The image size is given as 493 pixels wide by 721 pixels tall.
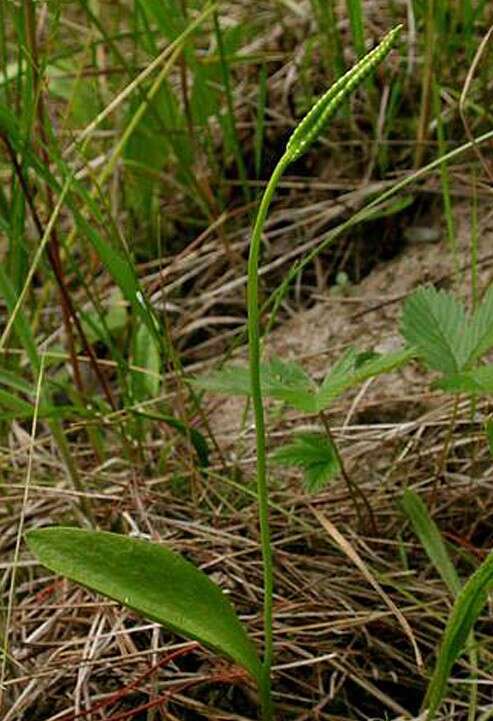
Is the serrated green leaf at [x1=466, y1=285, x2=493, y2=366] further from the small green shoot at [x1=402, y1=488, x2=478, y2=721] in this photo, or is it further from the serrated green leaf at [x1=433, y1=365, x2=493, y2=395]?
the small green shoot at [x1=402, y1=488, x2=478, y2=721]

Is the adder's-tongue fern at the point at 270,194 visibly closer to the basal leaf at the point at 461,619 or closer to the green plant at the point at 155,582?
the green plant at the point at 155,582

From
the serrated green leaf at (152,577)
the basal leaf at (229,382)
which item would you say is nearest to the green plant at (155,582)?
the serrated green leaf at (152,577)

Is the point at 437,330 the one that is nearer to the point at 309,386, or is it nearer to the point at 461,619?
the point at 309,386

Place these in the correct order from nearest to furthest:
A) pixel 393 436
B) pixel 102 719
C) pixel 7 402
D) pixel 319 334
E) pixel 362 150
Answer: pixel 102 719, pixel 7 402, pixel 393 436, pixel 319 334, pixel 362 150

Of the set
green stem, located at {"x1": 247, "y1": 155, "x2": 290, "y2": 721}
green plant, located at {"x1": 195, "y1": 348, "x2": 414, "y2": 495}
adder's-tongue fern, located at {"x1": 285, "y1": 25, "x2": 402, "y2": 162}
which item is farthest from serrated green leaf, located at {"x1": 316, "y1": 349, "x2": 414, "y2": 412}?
adder's-tongue fern, located at {"x1": 285, "y1": 25, "x2": 402, "y2": 162}

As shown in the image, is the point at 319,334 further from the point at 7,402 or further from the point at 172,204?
the point at 7,402

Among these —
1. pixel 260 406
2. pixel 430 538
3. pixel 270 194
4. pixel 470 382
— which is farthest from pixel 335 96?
pixel 430 538

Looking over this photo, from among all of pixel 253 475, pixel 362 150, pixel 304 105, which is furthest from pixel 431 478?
pixel 304 105
